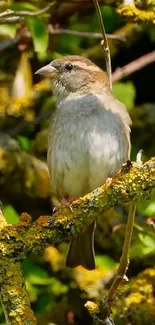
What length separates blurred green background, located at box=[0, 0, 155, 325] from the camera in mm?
4492

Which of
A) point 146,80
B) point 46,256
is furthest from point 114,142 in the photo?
point 146,80

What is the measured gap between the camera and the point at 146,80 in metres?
5.69

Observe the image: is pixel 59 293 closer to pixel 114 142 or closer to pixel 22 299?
pixel 114 142

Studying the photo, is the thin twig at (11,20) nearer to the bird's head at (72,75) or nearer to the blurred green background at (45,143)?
the blurred green background at (45,143)

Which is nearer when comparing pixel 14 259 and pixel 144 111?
pixel 14 259

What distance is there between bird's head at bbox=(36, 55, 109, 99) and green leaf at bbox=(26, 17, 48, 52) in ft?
0.65

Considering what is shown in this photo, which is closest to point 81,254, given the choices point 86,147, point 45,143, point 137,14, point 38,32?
point 86,147

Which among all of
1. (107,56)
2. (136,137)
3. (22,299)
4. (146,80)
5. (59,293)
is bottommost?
(22,299)

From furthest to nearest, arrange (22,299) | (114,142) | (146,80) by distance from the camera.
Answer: (146,80)
(114,142)
(22,299)

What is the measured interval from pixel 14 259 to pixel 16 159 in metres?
1.54

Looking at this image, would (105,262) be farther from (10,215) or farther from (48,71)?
(48,71)

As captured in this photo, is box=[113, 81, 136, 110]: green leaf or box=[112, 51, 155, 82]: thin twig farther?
box=[112, 51, 155, 82]: thin twig

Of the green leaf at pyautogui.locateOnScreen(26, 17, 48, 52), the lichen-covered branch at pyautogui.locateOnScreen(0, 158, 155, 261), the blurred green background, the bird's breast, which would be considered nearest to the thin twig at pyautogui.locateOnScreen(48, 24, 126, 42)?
the blurred green background

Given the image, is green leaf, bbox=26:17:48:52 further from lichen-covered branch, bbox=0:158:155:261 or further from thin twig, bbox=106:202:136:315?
thin twig, bbox=106:202:136:315
